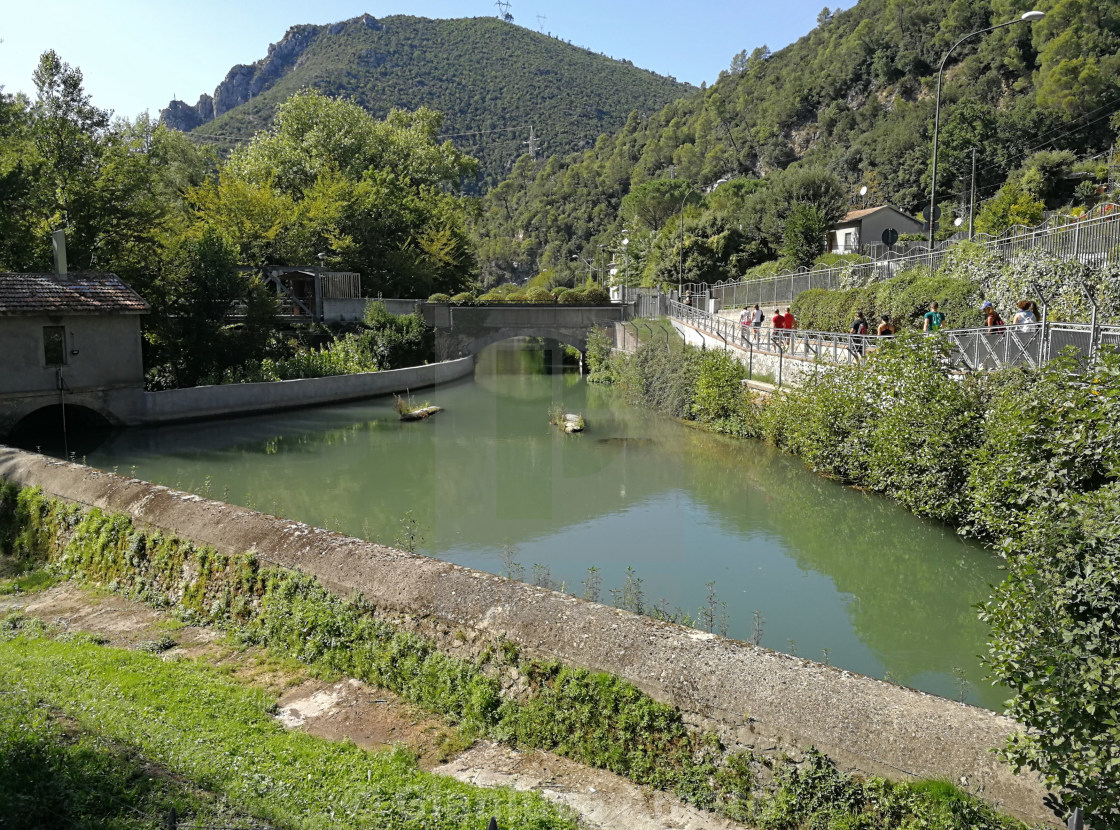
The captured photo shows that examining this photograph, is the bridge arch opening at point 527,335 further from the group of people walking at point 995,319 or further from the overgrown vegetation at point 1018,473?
the group of people walking at point 995,319

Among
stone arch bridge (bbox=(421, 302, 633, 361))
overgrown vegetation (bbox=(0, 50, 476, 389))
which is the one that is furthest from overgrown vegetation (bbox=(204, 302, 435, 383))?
stone arch bridge (bbox=(421, 302, 633, 361))

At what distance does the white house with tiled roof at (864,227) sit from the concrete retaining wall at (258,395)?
30932 millimetres

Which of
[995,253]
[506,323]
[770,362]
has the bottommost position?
[770,362]

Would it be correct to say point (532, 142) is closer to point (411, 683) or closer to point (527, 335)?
point (527, 335)

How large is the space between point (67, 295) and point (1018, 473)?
23470 mm

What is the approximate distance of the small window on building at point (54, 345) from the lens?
22.9 m

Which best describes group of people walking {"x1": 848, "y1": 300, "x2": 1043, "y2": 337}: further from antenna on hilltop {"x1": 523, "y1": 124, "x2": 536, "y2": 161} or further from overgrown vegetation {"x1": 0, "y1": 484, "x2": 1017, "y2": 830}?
antenna on hilltop {"x1": 523, "y1": 124, "x2": 536, "y2": 161}

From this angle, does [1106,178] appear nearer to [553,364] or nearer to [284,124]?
[553,364]

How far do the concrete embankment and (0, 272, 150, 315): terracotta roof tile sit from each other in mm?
17600

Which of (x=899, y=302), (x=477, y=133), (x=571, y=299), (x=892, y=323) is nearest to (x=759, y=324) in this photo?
(x=892, y=323)

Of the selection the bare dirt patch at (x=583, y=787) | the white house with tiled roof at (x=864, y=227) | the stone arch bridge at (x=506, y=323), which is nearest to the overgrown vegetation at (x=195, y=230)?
the stone arch bridge at (x=506, y=323)

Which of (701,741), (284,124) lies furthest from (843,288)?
(284,124)

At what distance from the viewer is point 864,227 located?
179 feet

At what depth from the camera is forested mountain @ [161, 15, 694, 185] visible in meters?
150
